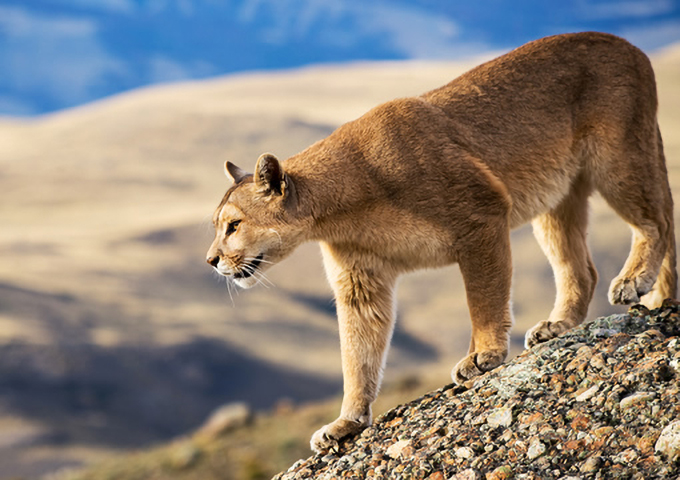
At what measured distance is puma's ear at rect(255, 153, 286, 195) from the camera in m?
7.22

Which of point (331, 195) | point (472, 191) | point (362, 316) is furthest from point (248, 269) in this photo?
point (472, 191)

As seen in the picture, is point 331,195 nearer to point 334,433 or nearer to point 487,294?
point 487,294

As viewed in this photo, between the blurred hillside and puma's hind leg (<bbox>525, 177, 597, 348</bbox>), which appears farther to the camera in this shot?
the blurred hillside

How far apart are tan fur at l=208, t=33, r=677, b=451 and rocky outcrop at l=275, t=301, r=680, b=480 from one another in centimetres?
40

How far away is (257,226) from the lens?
7270 mm

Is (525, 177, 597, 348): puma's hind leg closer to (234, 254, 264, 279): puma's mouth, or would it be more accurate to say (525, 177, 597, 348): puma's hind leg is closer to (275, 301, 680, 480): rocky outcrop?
(275, 301, 680, 480): rocky outcrop

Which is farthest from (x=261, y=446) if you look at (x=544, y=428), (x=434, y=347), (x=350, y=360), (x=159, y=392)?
(x=434, y=347)

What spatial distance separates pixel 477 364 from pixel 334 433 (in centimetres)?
128

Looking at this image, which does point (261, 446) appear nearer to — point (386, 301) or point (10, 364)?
point (386, 301)

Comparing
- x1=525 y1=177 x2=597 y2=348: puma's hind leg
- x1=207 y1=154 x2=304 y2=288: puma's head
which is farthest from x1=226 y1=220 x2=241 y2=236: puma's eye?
x1=525 y1=177 x2=597 y2=348: puma's hind leg

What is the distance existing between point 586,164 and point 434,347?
50561 millimetres

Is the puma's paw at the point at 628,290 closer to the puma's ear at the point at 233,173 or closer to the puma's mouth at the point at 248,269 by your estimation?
the puma's mouth at the point at 248,269

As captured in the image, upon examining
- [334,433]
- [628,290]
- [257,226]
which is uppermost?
[257,226]

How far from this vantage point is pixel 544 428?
19.0 ft
